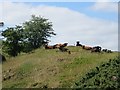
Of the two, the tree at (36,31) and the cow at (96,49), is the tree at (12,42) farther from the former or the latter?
the cow at (96,49)

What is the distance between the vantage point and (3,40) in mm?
58469

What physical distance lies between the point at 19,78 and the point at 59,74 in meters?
3.85

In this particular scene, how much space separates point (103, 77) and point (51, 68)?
825 centimetres

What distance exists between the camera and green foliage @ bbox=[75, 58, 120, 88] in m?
24.4

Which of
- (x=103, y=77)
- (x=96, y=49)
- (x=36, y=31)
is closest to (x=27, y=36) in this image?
(x=36, y=31)

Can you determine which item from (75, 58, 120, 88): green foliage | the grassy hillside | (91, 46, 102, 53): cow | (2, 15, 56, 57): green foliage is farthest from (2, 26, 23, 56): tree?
(75, 58, 120, 88): green foliage

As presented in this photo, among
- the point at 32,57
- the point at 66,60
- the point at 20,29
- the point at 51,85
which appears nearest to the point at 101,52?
the point at 66,60

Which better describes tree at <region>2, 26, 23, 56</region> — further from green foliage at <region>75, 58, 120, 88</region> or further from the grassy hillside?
green foliage at <region>75, 58, 120, 88</region>

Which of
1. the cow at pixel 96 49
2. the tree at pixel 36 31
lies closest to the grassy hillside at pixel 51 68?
the cow at pixel 96 49

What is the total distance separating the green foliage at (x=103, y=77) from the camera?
80.0ft

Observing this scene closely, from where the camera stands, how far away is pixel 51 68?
107 feet

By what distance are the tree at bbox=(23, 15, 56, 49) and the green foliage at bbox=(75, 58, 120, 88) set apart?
3825 centimetres

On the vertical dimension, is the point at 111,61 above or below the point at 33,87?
above

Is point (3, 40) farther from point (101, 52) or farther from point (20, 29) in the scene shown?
point (101, 52)
